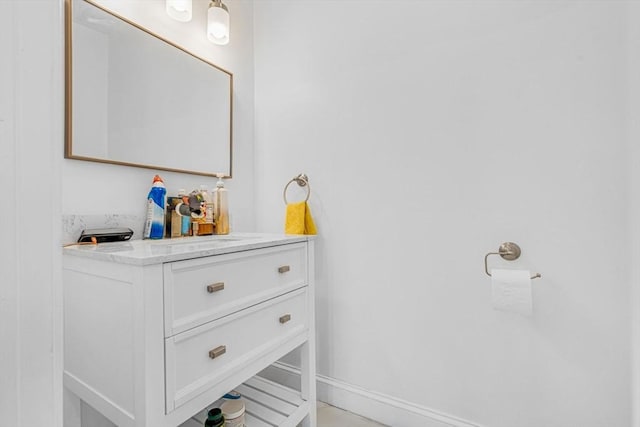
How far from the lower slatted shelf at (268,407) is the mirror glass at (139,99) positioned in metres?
1.05

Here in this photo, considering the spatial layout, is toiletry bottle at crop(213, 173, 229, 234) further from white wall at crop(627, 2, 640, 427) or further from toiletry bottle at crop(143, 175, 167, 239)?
white wall at crop(627, 2, 640, 427)

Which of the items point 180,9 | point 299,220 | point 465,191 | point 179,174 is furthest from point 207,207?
point 465,191

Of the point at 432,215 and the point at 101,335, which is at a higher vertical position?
the point at 432,215

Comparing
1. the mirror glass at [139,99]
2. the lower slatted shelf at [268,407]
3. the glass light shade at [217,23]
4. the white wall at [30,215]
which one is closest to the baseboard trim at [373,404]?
the lower slatted shelf at [268,407]

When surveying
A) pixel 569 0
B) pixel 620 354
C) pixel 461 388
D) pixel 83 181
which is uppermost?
pixel 569 0

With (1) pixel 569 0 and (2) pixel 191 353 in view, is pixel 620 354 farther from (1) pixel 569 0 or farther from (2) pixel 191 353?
(2) pixel 191 353

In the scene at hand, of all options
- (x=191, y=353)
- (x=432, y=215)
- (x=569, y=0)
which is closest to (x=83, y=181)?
(x=191, y=353)

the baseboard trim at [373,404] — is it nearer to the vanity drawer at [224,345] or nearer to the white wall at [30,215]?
the vanity drawer at [224,345]

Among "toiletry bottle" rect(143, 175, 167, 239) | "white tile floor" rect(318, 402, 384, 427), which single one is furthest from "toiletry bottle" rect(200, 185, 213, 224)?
"white tile floor" rect(318, 402, 384, 427)

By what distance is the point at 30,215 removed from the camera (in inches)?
13.0

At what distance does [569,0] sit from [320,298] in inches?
60.6

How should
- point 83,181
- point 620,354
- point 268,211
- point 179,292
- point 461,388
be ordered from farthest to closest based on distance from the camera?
point 268,211 → point 461,388 → point 83,181 → point 620,354 → point 179,292

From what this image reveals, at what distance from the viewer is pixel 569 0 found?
107 cm

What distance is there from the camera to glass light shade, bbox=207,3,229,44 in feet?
5.07
